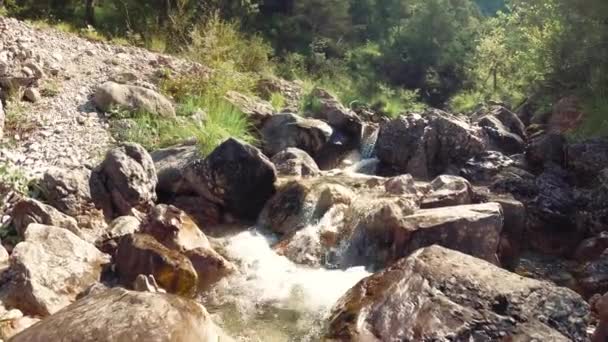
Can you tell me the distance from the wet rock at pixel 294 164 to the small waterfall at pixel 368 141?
1964 mm

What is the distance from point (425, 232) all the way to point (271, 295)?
1.47 m

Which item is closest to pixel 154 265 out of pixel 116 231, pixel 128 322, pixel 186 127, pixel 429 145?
pixel 116 231

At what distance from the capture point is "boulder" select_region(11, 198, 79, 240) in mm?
4500

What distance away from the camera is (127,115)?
7.00 meters

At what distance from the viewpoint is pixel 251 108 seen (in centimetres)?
837

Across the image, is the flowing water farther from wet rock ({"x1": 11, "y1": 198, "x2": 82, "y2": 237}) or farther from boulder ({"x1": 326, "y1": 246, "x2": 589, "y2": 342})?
wet rock ({"x1": 11, "y1": 198, "x2": 82, "y2": 237})

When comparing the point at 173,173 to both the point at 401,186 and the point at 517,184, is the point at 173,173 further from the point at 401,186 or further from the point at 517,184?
the point at 517,184

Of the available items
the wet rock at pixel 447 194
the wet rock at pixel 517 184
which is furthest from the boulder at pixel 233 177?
the wet rock at pixel 517 184

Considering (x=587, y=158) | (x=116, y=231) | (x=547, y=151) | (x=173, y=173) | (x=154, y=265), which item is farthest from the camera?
(x=547, y=151)

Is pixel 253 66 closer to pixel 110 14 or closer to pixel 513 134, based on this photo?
pixel 110 14

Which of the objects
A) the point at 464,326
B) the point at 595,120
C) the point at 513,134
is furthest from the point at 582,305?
the point at 513,134

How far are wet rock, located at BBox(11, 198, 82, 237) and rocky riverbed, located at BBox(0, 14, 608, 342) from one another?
1 cm

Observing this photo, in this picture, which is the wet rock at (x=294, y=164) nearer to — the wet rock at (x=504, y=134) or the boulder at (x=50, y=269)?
the boulder at (x=50, y=269)

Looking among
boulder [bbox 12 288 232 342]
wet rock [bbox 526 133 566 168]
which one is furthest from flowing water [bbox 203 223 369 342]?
wet rock [bbox 526 133 566 168]
